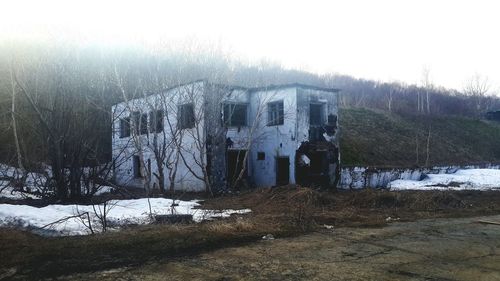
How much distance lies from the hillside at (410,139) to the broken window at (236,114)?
977cm

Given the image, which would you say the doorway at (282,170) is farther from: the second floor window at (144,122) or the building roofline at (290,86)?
the second floor window at (144,122)

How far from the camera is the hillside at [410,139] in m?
32.0

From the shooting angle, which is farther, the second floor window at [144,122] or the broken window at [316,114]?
the second floor window at [144,122]

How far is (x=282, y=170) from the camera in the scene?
21.9 m

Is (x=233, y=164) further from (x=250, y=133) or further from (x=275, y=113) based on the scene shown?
(x=275, y=113)

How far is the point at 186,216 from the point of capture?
10945mm

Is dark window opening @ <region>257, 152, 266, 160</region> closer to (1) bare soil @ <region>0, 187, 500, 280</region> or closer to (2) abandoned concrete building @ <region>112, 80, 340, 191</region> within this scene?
(2) abandoned concrete building @ <region>112, 80, 340, 191</region>

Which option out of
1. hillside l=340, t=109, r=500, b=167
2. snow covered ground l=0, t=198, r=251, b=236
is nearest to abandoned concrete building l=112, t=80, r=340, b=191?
snow covered ground l=0, t=198, r=251, b=236

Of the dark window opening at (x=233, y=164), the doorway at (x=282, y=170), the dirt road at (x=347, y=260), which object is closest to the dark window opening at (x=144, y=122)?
the dark window opening at (x=233, y=164)

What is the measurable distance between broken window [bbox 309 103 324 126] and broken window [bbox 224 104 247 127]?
3.45 metres

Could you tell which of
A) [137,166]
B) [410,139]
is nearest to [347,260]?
[137,166]

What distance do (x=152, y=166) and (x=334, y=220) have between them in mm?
15827

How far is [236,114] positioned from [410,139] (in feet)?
68.0

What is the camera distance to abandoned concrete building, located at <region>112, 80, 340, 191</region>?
20172 mm
